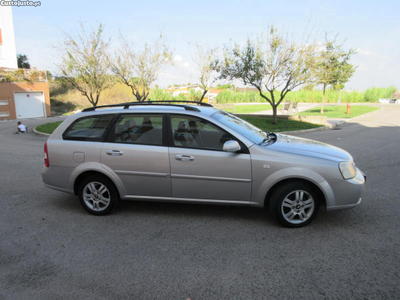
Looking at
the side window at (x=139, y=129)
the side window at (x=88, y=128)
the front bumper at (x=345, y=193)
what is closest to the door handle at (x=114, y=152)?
the side window at (x=139, y=129)

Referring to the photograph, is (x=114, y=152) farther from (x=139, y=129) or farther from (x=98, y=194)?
(x=98, y=194)

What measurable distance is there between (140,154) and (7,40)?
38763mm

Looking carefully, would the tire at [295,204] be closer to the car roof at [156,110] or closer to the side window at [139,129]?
the car roof at [156,110]

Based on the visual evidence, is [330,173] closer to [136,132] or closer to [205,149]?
[205,149]

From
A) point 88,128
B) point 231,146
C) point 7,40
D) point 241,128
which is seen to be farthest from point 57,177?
point 7,40

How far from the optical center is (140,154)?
4504 millimetres

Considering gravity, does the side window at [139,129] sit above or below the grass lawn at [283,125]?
above

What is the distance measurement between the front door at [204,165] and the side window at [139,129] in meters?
0.25

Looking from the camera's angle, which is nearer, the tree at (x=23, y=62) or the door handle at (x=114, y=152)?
the door handle at (x=114, y=152)

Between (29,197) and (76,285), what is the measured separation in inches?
133

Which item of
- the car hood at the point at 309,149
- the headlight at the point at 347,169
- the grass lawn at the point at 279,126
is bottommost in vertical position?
the grass lawn at the point at 279,126

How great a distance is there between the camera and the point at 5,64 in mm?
34531

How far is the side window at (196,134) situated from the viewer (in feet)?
14.5

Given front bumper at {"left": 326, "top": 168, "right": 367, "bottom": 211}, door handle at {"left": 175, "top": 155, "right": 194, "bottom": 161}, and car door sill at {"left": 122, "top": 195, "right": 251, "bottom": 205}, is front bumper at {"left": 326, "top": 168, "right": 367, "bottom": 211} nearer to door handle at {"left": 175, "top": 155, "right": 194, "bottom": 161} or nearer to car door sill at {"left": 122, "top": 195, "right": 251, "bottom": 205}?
car door sill at {"left": 122, "top": 195, "right": 251, "bottom": 205}
